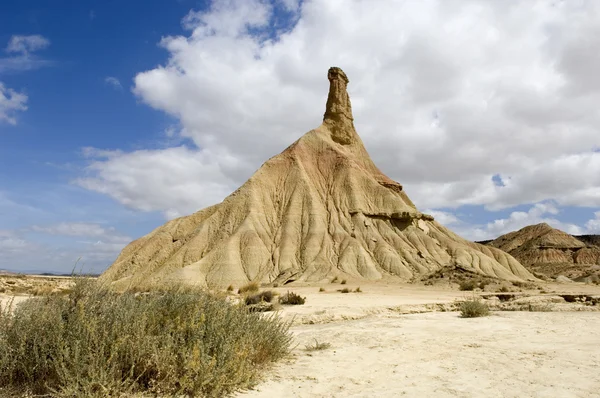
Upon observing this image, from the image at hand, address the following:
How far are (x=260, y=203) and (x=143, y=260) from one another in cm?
1469

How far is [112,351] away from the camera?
14.5 ft

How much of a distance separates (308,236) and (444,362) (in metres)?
40.3

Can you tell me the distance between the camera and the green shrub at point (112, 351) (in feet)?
14.2

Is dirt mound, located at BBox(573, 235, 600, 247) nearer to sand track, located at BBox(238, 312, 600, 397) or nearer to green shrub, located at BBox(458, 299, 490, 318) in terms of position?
green shrub, located at BBox(458, 299, 490, 318)

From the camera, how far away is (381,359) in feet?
22.9

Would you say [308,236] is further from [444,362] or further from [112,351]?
[112,351]

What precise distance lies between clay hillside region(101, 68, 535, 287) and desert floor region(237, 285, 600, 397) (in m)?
29.9

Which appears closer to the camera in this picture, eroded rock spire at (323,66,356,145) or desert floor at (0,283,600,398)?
desert floor at (0,283,600,398)

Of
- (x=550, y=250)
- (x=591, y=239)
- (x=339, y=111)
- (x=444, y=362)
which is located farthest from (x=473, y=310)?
(x=591, y=239)

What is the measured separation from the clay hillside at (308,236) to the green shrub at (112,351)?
33.7 metres

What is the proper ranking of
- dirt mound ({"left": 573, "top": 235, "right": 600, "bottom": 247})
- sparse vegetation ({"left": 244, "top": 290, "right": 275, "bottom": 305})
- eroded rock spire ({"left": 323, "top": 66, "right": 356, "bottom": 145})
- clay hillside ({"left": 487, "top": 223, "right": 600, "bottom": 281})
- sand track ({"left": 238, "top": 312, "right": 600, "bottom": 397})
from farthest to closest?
1. dirt mound ({"left": 573, "top": 235, "right": 600, "bottom": 247})
2. clay hillside ({"left": 487, "top": 223, "right": 600, "bottom": 281})
3. eroded rock spire ({"left": 323, "top": 66, "right": 356, "bottom": 145})
4. sparse vegetation ({"left": 244, "top": 290, "right": 275, "bottom": 305})
5. sand track ({"left": 238, "top": 312, "right": 600, "bottom": 397})

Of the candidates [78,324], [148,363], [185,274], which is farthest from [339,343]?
[185,274]

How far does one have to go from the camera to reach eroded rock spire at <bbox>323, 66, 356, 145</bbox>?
2490 inches

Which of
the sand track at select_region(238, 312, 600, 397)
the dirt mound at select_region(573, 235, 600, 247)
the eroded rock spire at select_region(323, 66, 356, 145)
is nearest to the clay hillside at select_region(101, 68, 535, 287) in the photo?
the eroded rock spire at select_region(323, 66, 356, 145)
